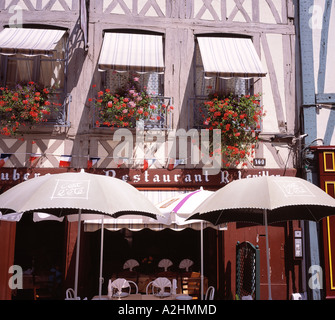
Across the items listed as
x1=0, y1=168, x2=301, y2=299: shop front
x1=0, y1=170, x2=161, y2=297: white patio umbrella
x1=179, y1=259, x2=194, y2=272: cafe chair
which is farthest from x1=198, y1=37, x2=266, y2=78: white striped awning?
x1=179, y1=259, x2=194, y2=272: cafe chair

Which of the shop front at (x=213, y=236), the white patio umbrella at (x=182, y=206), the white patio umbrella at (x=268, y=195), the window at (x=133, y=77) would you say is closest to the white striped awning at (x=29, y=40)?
the window at (x=133, y=77)

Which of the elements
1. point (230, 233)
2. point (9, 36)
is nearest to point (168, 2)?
point (9, 36)

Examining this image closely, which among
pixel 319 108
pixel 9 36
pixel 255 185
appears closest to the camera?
pixel 255 185

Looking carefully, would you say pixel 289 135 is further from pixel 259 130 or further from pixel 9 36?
pixel 9 36

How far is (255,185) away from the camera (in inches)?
178

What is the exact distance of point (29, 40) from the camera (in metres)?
7.94

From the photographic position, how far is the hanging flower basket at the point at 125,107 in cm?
795

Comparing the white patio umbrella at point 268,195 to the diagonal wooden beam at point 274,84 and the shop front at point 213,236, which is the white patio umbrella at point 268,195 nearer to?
the shop front at point 213,236

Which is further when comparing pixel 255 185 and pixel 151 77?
pixel 151 77

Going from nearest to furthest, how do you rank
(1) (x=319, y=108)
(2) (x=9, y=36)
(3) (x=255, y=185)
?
(3) (x=255, y=185)
(2) (x=9, y=36)
(1) (x=319, y=108)

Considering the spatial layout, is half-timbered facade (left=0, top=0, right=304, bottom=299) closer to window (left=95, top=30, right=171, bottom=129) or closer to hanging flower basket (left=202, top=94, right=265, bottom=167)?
A: window (left=95, top=30, right=171, bottom=129)

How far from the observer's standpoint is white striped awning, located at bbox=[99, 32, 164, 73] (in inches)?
308

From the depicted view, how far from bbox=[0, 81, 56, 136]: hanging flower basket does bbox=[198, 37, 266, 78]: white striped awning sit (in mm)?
3148

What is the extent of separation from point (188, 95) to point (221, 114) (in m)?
0.86
